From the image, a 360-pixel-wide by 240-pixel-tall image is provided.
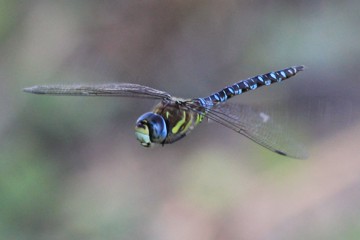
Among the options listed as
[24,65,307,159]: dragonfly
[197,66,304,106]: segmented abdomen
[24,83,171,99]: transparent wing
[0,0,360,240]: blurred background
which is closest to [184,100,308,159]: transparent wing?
[24,65,307,159]: dragonfly

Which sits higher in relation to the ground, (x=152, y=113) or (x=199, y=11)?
(x=199, y=11)

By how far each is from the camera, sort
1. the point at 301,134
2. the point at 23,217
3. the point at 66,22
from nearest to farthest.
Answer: the point at 23,217
the point at 301,134
the point at 66,22

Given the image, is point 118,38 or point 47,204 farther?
point 118,38

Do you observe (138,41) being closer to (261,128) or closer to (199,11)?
(199,11)

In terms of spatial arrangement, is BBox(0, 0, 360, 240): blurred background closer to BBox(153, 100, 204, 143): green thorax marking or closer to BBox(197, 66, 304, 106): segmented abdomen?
BBox(197, 66, 304, 106): segmented abdomen

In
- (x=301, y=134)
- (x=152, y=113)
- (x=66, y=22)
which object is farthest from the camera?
(x=66, y=22)

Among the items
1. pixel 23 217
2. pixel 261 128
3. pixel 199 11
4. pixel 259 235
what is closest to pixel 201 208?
pixel 259 235
